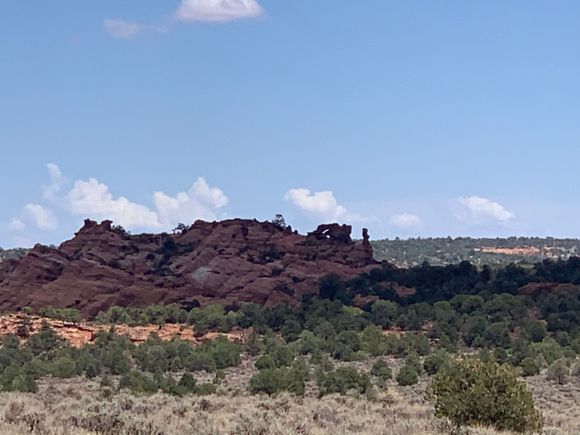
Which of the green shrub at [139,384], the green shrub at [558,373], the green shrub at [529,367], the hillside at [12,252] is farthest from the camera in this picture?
the hillside at [12,252]

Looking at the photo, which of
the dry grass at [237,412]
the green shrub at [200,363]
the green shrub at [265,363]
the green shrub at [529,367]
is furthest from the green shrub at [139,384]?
the green shrub at [529,367]

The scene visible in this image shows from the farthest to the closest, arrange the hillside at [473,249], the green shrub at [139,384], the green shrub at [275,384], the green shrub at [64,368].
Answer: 1. the hillside at [473,249]
2. the green shrub at [64,368]
3. the green shrub at [275,384]
4. the green shrub at [139,384]

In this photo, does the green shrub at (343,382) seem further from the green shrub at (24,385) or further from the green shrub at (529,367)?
the green shrub at (24,385)

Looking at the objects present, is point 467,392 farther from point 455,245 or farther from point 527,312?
point 455,245

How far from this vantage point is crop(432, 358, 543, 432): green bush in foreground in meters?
24.6

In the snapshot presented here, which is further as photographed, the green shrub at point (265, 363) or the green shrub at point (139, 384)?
the green shrub at point (265, 363)

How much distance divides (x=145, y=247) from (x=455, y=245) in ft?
277

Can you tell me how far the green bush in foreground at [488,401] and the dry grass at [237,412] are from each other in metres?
0.66

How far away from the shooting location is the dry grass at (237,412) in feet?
65.5

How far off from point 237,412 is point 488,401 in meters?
6.62

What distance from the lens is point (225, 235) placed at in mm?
90375

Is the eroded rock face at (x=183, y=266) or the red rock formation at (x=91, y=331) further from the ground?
the eroded rock face at (x=183, y=266)

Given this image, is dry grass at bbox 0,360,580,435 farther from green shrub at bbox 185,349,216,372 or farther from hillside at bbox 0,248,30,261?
hillside at bbox 0,248,30,261

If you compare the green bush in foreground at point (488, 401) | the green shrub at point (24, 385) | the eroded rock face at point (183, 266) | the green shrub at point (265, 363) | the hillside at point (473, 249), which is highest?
the hillside at point (473, 249)
